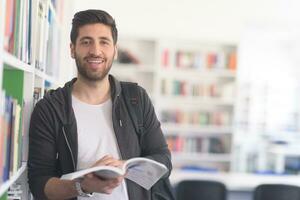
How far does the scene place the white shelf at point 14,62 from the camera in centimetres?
129

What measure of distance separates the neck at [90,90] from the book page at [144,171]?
0.34 meters

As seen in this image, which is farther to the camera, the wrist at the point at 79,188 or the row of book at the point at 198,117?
the row of book at the point at 198,117

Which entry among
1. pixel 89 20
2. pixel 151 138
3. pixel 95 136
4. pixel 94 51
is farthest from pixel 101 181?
pixel 89 20

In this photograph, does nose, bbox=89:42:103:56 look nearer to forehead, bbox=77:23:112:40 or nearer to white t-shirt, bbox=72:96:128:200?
forehead, bbox=77:23:112:40

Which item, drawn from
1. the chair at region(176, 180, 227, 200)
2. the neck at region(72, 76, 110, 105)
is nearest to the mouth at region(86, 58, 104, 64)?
the neck at region(72, 76, 110, 105)

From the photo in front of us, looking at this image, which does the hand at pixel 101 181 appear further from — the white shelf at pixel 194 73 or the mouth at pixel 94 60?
the white shelf at pixel 194 73

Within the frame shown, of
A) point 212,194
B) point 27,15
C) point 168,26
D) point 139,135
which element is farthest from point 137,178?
point 168,26

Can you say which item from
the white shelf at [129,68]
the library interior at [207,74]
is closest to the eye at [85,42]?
the library interior at [207,74]

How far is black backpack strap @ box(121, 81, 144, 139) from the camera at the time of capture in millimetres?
1826

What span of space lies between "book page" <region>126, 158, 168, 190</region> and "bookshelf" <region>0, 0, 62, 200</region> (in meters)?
0.39

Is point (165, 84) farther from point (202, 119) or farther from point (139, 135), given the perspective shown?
point (139, 135)

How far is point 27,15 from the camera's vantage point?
1.72m

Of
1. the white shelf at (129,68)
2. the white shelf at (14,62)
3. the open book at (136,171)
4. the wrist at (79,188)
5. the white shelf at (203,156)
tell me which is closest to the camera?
the white shelf at (14,62)

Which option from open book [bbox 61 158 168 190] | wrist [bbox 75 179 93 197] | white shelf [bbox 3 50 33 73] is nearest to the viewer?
white shelf [bbox 3 50 33 73]
